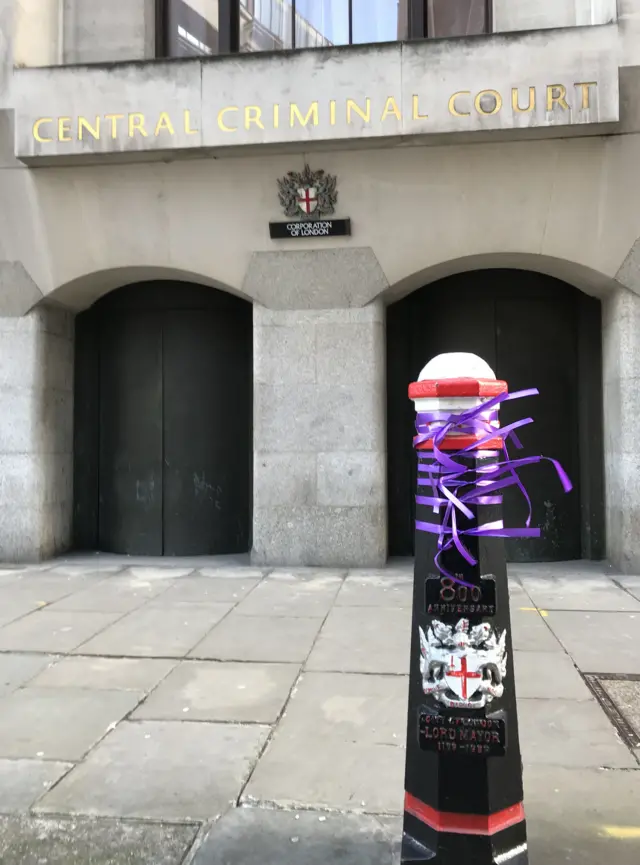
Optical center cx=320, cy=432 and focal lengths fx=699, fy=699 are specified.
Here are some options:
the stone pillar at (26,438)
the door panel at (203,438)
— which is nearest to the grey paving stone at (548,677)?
the door panel at (203,438)

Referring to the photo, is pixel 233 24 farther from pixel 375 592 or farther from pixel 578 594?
pixel 578 594

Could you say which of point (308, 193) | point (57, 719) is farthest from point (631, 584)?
point (57, 719)

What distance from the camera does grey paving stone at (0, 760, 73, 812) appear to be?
3154mm

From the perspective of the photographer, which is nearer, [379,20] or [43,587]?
[43,587]

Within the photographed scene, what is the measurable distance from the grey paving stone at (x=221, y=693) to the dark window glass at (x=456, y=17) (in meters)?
8.33

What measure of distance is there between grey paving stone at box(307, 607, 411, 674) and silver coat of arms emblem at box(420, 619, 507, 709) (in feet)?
8.65

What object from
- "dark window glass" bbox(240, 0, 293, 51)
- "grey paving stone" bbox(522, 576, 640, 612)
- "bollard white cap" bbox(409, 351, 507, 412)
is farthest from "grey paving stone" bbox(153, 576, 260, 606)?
"dark window glass" bbox(240, 0, 293, 51)

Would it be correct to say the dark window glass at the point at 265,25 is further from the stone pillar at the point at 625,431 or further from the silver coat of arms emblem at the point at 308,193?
the stone pillar at the point at 625,431

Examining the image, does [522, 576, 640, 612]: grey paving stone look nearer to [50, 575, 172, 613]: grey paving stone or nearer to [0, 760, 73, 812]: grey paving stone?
[50, 575, 172, 613]: grey paving stone

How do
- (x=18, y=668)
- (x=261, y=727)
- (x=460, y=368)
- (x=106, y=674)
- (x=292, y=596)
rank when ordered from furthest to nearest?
1. (x=292, y=596)
2. (x=18, y=668)
3. (x=106, y=674)
4. (x=261, y=727)
5. (x=460, y=368)

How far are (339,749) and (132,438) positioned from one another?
7211 millimetres

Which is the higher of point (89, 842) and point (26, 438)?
point (26, 438)

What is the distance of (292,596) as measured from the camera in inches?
284

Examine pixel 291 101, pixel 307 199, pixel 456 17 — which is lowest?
pixel 307 199
